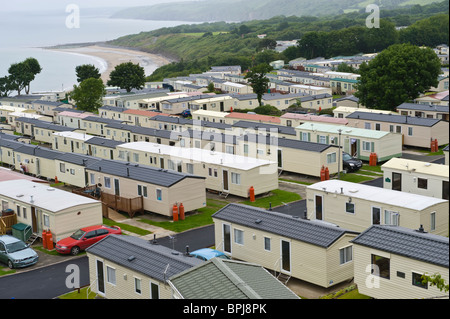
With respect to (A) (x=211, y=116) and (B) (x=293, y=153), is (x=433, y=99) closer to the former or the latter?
(A) (x=211, y=116)

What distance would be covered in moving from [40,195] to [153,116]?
3156 cm

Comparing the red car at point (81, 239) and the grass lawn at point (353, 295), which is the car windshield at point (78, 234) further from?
the grass lawn at point (353, 295)

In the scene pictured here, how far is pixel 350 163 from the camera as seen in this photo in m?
42.0

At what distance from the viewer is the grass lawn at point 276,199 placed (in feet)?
116

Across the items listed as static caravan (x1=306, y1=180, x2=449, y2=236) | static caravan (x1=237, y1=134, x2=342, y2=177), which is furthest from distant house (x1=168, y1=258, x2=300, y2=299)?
static caravan (x1=237, y1=134, x2=342, y2=177)

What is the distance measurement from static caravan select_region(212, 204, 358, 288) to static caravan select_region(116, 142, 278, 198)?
34.1 ft

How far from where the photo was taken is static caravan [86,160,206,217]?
33094mm

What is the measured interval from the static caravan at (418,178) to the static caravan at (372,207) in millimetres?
4249

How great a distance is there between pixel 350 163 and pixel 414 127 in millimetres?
9302

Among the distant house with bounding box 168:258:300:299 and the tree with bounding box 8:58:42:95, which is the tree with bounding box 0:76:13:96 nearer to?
the tree with bounding box 8:58:42:95

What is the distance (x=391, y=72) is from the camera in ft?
205
